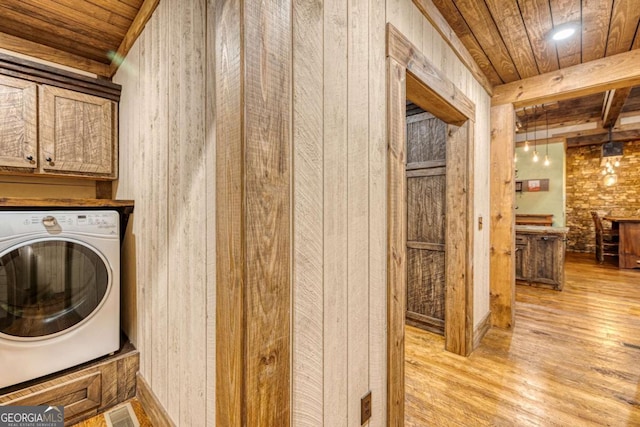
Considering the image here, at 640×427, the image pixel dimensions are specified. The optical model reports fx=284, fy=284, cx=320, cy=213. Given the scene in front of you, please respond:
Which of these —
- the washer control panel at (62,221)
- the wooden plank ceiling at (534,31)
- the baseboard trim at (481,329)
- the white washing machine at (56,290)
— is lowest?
the baseboard trim at (481,329)

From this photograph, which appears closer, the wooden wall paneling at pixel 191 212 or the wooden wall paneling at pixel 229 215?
the wooden wall paneling at pixel 229 215

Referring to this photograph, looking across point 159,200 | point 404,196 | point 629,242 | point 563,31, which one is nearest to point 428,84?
point 404,196

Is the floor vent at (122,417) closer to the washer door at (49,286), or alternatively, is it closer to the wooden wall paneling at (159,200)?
the wooden wall paneling at (159,200)

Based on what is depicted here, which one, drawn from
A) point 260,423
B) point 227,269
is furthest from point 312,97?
point 260,423

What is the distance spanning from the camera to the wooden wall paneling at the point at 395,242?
137 cm

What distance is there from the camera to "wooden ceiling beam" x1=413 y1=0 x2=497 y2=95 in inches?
65.3

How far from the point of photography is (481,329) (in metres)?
2.67

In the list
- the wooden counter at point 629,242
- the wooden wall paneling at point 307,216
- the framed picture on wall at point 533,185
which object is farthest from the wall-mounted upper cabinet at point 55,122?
the framed picture on wall at point 533,185

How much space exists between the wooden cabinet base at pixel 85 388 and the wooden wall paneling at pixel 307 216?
143 cm

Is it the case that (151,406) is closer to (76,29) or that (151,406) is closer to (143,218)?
(143,218)

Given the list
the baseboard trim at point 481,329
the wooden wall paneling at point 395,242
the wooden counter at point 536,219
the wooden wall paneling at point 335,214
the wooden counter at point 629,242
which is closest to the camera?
the wooden wall paneling at point 335,214

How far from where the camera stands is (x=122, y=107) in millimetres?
2135

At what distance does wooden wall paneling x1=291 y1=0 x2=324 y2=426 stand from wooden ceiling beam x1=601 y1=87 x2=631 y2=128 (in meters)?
4.64

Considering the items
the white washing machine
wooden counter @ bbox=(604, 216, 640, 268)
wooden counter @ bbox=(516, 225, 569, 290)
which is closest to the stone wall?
wooden counter @ bbox=(604, 216, 640, 268)
